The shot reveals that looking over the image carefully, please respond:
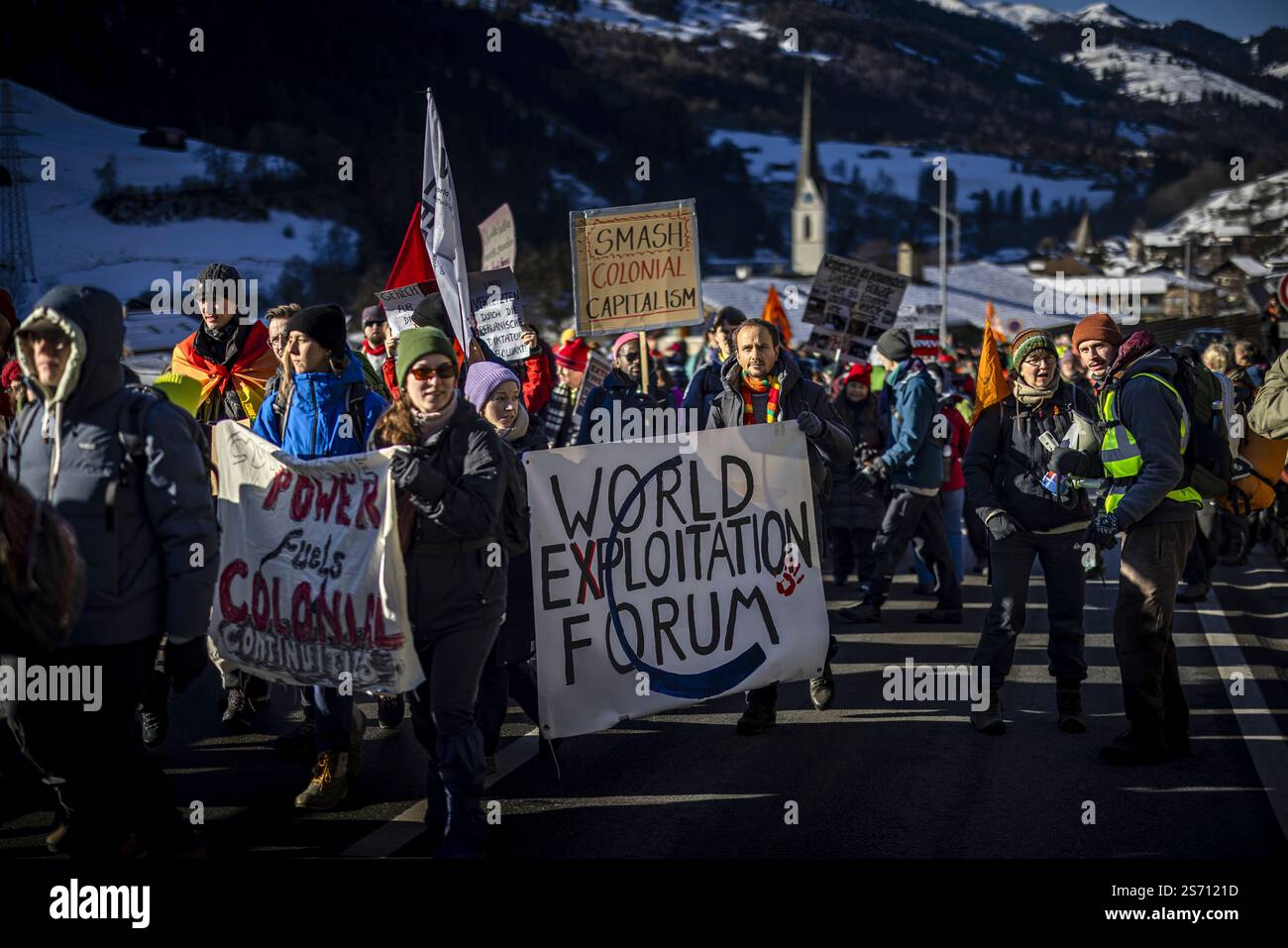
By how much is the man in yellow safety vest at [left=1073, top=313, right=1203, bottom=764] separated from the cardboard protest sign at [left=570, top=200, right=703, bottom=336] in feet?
9.49

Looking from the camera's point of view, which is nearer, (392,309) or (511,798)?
(511,798)

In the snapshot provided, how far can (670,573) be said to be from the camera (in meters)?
6.41

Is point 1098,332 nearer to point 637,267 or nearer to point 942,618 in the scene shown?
point 637,267

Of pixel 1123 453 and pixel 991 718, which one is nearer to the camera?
pixel 1123 453

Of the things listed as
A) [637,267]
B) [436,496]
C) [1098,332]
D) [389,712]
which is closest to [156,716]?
[389,712]

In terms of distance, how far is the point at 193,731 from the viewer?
6.83 metres

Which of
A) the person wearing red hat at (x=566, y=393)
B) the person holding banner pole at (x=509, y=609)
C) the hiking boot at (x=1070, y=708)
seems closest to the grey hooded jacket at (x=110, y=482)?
the person holding banner pole at (x=509, y=609)

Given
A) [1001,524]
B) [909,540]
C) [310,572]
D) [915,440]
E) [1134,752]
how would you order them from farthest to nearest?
[909,540] < [915,440] < [1001,524] < [1134,752] < [310,572]

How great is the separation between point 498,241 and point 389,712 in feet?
16.9

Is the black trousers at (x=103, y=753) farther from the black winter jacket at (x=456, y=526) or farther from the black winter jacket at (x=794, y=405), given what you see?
the black winter jacket at (x=794, y=405)

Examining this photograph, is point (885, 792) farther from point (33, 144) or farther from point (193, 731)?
point (33, 144)

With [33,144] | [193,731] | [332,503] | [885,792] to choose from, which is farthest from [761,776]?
[33,144]

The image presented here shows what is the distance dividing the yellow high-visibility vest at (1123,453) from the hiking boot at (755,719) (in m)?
1.94
